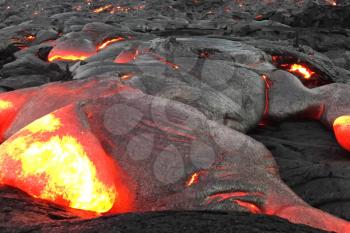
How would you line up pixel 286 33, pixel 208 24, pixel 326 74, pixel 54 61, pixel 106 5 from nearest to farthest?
pixel 326 74, pixel 54 61, pixel 286 33, pixel 208 24, pixel 106 5

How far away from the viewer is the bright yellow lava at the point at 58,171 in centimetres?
206

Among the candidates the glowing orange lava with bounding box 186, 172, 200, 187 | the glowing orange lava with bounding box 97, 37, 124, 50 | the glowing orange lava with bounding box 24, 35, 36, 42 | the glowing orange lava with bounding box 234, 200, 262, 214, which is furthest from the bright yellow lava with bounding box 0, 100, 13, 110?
the glowing orange lava with bounding box 24, 35, 36, 42

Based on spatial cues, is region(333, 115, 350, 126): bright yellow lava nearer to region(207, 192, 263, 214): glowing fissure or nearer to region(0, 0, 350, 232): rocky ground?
region(0, 0, 350, 232): rocky ground

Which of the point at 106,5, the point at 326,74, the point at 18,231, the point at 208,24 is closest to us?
the point at 18,231

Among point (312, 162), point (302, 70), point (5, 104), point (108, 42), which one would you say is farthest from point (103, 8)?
point (312, 162)

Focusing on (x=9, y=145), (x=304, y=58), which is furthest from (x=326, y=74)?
(x=9, y=145)

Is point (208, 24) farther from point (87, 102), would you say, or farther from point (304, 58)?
point (87, 102)

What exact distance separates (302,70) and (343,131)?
6.61 feet

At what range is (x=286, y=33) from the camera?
27.4 feet

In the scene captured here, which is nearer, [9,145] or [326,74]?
[9,145]

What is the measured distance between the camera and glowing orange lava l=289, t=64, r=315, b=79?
5039 millimetres

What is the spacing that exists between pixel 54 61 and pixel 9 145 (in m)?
3.71

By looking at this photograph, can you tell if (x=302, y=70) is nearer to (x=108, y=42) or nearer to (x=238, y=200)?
(x=108, y=42)

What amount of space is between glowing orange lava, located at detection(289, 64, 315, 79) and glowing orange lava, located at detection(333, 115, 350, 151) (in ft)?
5.89
